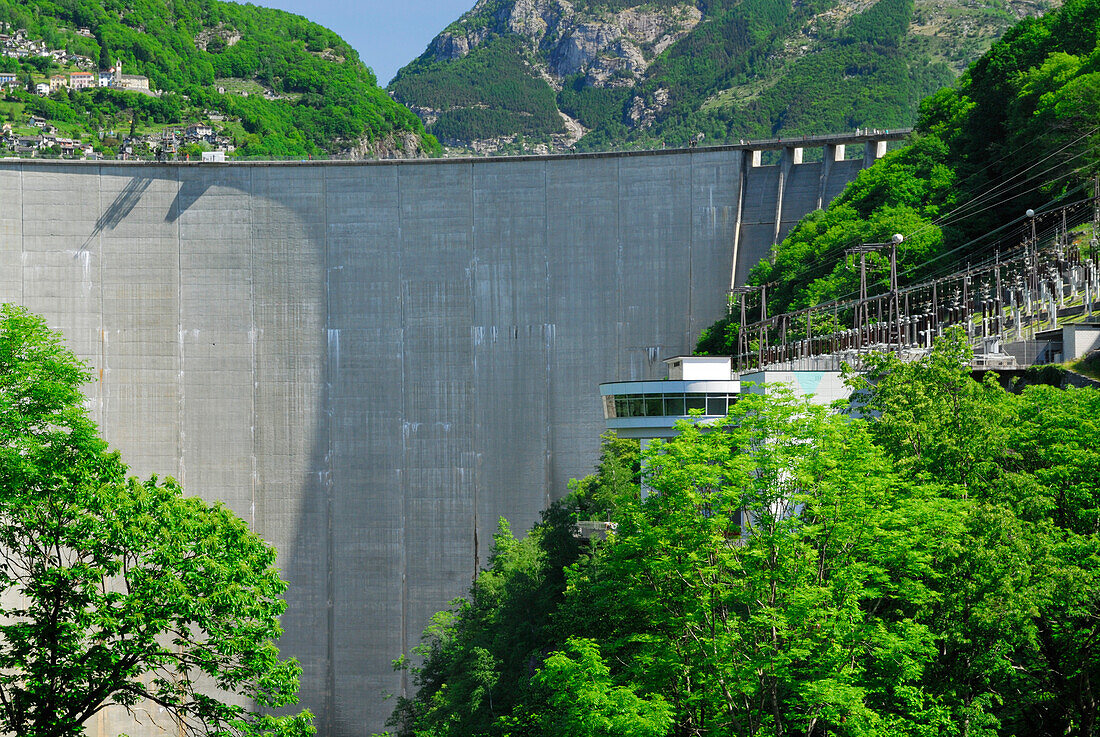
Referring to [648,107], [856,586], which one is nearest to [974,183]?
[856,586]

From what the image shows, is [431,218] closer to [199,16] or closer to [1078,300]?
[1078,300]

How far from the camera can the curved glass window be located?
36.2 meters

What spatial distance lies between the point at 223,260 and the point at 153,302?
356 cm

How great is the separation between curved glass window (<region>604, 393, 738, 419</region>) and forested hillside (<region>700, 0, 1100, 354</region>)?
1783 cm

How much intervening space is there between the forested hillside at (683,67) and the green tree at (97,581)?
96.1 metres

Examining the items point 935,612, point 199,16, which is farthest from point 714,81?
point 935,612

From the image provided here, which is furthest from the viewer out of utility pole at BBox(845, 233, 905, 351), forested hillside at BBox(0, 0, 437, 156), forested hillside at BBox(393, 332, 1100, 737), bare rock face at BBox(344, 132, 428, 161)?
forested hillside at BBox(0, 0, 437, 156)

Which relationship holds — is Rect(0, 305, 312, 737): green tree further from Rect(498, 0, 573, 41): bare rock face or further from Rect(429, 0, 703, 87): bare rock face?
Rect(498, 0, 573, 41): bare rock face

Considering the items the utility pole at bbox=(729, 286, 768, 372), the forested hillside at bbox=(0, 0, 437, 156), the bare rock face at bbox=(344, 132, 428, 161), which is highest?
the forested hillside at bbox=(0, 0, 437, 156)

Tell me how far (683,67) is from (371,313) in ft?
353

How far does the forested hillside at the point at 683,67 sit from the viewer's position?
406 ft

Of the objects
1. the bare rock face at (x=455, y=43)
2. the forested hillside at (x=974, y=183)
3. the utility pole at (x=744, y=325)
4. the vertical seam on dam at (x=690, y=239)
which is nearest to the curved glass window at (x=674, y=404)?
the utility pole at (x=744, y=325)

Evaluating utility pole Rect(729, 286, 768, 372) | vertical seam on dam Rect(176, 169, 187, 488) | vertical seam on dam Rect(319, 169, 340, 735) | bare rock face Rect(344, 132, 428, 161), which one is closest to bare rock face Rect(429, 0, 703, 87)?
bare rock face Rect(344, 132, 428, 161)

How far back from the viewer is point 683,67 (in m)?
155
